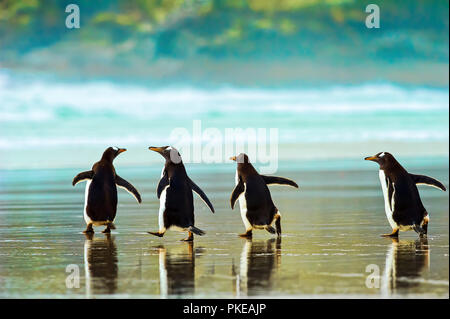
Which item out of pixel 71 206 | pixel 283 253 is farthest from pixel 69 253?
pixel 71 206

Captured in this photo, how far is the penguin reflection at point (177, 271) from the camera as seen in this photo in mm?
7711

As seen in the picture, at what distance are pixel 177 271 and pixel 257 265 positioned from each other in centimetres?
83

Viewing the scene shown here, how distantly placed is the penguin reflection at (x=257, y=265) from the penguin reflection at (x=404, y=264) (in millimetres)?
1051

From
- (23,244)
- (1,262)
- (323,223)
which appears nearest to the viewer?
(1,262)

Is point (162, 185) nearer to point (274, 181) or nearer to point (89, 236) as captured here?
point (89, 236)

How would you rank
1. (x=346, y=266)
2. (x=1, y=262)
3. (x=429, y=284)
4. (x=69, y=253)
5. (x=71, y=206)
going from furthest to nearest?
(x=71, y=206) → (x=69, y=253) → (x=1, y=262) → (x=346, y=266) → (x=429, y=284)

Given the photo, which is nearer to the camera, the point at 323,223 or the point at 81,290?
the point at 81,290

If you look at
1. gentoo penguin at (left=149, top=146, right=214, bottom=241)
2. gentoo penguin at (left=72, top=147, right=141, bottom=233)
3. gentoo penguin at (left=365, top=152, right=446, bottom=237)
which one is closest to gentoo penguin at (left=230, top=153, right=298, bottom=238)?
gentoo penguin at (left=149, top=146, right=214, bottom=241)

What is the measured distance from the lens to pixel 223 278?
8.23m

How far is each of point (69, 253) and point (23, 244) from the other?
45.8 inches

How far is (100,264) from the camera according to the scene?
9.26 metres

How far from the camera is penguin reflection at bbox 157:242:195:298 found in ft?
25.3
